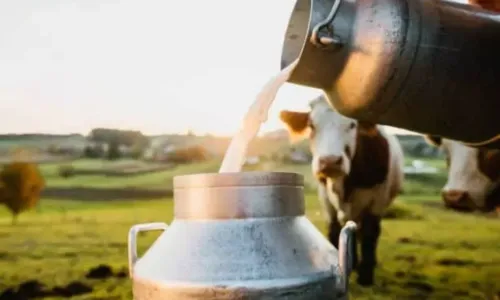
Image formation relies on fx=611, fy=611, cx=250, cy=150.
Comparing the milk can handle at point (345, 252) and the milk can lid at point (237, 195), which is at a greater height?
the milk can lid at point (237, 195)

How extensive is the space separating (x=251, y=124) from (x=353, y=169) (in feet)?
2.81

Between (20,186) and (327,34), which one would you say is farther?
(20,186)

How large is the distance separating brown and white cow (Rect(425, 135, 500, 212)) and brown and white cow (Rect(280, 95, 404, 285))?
168mm

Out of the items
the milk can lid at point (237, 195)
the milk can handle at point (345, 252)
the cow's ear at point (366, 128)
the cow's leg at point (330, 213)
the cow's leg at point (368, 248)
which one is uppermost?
the milk can lid at point (237, 195)

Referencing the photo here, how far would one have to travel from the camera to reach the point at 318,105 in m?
1.67

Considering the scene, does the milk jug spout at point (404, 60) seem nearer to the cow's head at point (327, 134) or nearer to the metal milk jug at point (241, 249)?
the metal milk jug at point (241, 249)

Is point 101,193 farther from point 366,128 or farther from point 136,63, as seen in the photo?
point 366,128

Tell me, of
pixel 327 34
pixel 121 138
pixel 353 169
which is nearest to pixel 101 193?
pixel 121 138

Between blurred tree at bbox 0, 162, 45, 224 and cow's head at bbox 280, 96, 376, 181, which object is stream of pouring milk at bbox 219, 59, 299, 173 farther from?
blurred tree at bbox 0, 162, 45, 224

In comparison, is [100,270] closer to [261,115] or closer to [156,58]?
[156,58]

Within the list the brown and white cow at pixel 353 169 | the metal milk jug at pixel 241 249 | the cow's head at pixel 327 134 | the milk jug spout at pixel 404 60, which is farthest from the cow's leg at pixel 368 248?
the metal milk jug at pixel 241 249

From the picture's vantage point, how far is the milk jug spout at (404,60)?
0.87 metres

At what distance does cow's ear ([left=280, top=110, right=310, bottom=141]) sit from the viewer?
66.1 inches

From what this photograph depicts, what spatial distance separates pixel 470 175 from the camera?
158 centimetres
